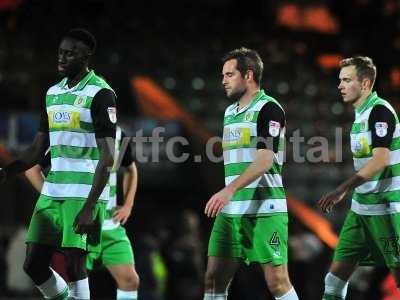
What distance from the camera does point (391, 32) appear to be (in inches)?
734

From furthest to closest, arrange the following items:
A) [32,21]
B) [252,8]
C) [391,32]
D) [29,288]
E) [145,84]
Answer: [252,8]
[391,32]
[32,21]
[145,84]
[29,288]

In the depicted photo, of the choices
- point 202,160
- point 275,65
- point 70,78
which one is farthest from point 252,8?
point 70,78

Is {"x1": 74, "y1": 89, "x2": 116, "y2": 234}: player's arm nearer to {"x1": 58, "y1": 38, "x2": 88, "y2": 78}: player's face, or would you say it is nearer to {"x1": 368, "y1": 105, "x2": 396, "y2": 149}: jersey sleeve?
{"x1": 58, "y1": 38, "x2": 88, "y2": 78}: player's face

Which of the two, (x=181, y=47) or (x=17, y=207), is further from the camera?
(x=181, y=47)

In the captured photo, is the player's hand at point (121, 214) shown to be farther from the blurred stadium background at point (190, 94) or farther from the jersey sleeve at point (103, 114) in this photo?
the blurred stadium background at point (190, 94)

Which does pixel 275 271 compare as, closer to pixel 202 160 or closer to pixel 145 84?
pixel 202 160

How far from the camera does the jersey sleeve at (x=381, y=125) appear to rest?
7.05 m

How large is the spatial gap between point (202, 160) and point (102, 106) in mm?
6398

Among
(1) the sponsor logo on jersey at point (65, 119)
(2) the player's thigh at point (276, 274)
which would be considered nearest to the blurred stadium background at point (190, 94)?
(2) the player's thigh at point (276, 274)

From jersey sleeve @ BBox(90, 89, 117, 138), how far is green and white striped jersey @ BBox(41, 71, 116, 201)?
0.05 m

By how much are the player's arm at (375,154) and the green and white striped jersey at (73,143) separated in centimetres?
177

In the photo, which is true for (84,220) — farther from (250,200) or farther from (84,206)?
(250,200)

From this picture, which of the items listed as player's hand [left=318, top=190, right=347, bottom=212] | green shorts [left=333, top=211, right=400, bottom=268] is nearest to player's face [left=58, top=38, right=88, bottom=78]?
player's hand [left=318, top=190, right=347, bottom=212]

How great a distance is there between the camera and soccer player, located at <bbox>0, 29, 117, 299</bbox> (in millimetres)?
6547
